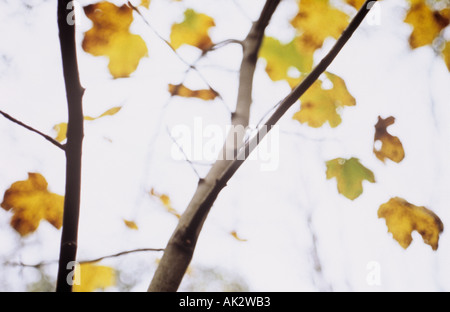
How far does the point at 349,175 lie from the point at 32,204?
3.54 feet

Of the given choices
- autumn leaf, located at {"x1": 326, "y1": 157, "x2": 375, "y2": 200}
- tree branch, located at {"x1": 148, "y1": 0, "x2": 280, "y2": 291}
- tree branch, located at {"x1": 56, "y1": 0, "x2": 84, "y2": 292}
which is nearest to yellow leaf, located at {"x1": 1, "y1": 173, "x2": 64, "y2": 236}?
tree branch, located at {"x1": 56, "y1": 0, "x2": 84, "y2": 292}

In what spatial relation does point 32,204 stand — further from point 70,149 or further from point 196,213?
point 196,213

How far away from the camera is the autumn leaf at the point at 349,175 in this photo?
117 cm

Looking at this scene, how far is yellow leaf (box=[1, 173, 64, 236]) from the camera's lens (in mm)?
1093

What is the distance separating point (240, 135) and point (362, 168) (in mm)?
560

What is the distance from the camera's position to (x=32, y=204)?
110cm

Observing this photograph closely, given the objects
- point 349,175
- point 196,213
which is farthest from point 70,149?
point 349,175

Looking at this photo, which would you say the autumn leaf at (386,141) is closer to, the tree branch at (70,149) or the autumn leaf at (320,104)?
the autumn leaf at (320,104)

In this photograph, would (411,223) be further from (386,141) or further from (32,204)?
(32,204)

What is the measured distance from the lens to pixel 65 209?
2.33ft

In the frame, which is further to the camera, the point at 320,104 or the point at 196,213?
the point at 320,104

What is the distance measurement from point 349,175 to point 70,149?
92cm

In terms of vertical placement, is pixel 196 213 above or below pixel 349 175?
below
